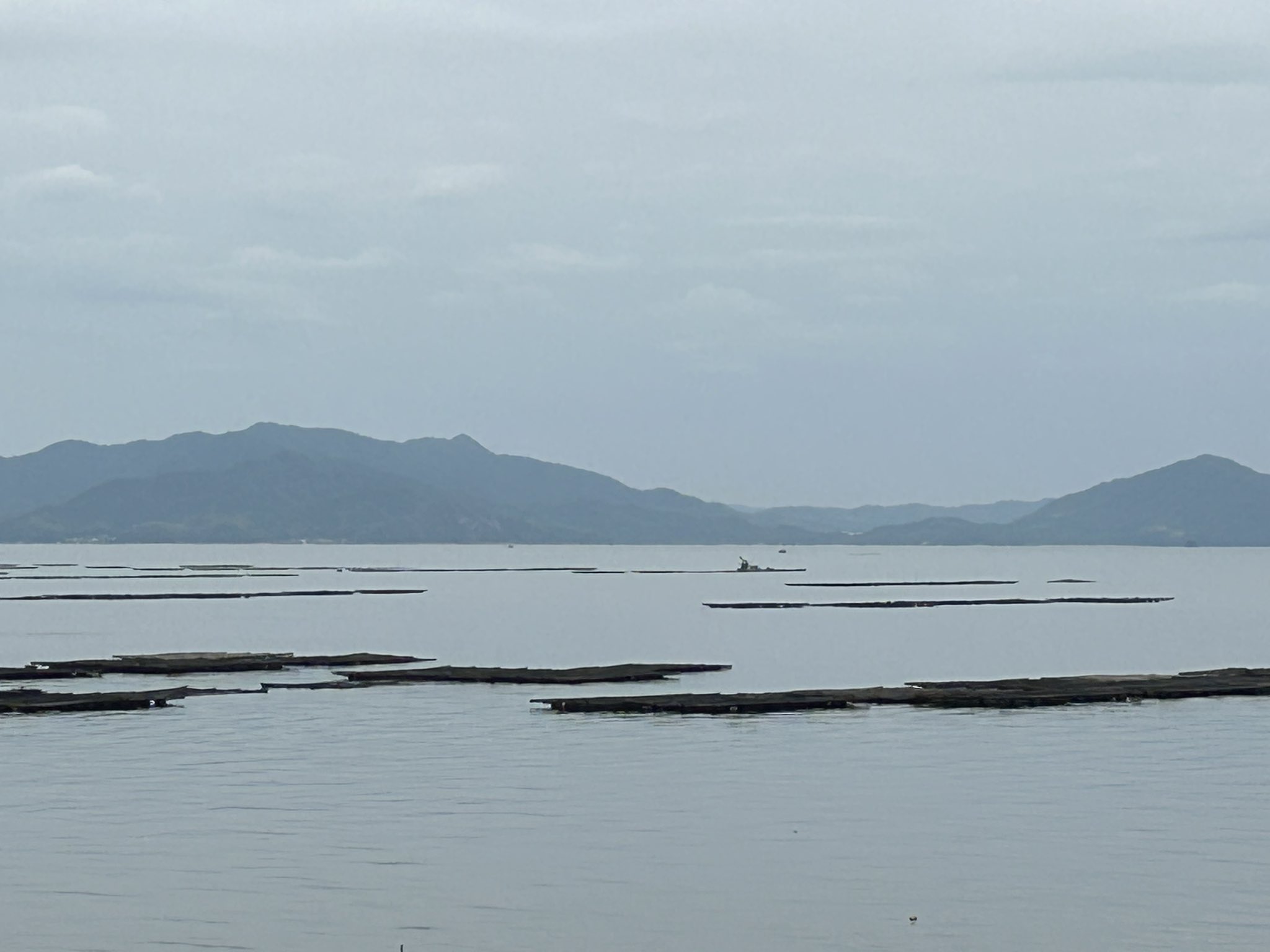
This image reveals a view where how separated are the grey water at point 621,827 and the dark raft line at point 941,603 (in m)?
90.5

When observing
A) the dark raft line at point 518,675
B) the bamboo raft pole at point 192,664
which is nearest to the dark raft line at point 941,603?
the bamboo raft pole at point 192,664

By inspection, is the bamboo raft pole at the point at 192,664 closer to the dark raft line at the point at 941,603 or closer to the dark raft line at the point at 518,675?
the dark raft line at the point at 518,675

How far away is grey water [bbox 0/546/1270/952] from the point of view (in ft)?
93.2

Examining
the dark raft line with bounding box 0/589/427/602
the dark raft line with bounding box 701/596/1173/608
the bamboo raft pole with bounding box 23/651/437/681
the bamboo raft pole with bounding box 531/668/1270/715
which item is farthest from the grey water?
the dark raft line with bounding box 0/589/427/602

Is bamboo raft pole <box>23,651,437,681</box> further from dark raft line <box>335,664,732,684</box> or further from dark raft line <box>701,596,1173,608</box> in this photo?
dark raft line <box>701,596,1173,608</box>

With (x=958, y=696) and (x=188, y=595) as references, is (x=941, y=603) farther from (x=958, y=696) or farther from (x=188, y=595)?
(x=958, y=696)

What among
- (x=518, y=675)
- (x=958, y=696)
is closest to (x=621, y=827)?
(x=958, y=696)

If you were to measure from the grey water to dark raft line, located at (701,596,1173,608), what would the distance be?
9053 cm

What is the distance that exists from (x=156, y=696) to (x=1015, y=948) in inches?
1678

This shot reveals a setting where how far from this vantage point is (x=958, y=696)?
62.7 meters

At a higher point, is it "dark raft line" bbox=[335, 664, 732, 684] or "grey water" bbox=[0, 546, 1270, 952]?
"dark raft line" bbox=[335, 664, 732, 684]

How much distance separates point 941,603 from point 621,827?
135910mm

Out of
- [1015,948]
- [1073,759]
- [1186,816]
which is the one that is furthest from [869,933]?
[1073,759]

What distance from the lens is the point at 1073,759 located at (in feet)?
156
